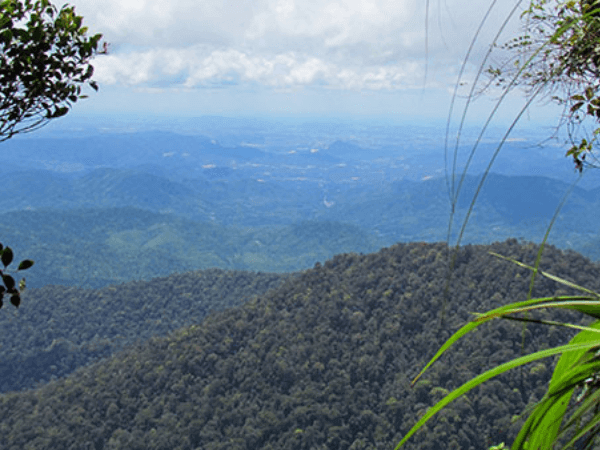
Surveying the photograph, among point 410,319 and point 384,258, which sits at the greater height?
point 384,258

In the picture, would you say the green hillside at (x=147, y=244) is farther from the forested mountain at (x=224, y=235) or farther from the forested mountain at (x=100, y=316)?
the forested mountain at (x=100, y=316)

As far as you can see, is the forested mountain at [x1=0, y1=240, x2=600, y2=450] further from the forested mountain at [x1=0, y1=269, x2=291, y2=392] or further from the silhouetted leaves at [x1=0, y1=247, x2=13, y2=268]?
the silhouetted leaves at [x1=0, y1=247, x2=13, y2=268]

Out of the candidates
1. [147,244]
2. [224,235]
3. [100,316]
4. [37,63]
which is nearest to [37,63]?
[37,63]

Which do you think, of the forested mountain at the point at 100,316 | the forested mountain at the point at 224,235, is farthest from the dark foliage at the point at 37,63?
the forested mountain at the point at 224,235

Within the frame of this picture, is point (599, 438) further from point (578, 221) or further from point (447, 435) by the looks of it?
Result: point (578, 221)

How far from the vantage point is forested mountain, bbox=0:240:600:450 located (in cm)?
2711

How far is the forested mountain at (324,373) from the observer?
27.1m

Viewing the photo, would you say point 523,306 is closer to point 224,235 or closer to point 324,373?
point 324,373

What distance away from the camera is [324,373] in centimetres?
3300

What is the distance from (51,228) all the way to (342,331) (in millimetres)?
131456

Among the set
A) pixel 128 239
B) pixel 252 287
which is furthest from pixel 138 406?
pixel 128 239

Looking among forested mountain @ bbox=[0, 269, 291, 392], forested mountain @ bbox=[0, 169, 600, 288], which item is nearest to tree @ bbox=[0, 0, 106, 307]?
forested mountain @ bbox=[0, 269, 291, 392]

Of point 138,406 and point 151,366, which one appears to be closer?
point 138,406

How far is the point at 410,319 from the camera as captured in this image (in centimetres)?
3500
